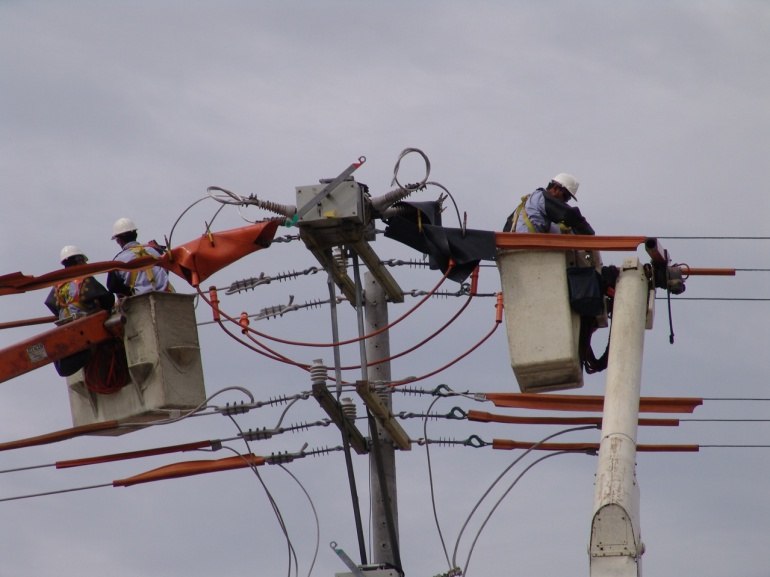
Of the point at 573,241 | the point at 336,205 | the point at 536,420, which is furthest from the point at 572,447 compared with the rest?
the point at 336,205

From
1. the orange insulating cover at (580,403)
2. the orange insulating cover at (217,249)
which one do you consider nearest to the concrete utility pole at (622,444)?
the orange insulating cover at (580,403)

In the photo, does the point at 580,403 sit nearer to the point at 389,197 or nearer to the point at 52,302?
the point at 389,197

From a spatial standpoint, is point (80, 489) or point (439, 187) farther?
point (80, 489)

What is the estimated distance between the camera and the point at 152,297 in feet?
48.5

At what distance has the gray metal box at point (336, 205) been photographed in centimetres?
1343

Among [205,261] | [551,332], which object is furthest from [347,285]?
[551,332]

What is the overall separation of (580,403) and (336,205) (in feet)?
9.12

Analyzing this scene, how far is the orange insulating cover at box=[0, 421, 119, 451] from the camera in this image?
1541cm

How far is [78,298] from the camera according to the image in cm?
1543

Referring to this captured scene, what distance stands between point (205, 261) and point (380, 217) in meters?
1.72

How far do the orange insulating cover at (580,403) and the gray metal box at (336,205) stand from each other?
2.23m

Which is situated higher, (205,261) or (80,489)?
(205,261)

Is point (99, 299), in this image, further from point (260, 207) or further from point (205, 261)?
point (260, 207)

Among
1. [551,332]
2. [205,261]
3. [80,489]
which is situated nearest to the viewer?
[551,332]
